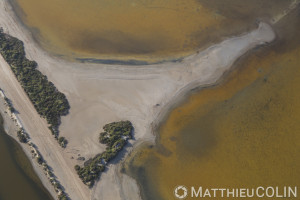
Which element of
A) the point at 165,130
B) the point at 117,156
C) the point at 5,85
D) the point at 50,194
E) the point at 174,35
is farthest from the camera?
the point at 174,35

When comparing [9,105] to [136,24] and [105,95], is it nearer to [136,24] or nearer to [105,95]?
[105,95]

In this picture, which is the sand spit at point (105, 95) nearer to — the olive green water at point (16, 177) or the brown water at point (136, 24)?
the olive green water at point (16, 177)

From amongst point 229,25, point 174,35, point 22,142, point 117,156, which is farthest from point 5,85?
point 229,25

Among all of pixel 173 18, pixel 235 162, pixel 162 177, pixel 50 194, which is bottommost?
pixel 50 194

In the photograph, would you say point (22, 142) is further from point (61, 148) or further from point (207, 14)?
point (207, 14)

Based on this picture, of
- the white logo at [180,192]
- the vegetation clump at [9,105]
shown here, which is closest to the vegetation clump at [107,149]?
the white logo at [180,192]

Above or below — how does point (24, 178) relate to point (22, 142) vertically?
below

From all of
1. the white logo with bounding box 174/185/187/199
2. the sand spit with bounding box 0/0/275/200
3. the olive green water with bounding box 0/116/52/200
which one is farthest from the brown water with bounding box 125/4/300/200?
the olive green water with bounding box 0/116/52/200
